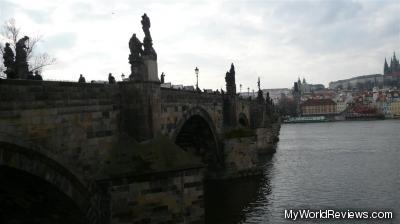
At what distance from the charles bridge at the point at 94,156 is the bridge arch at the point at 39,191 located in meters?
0.03

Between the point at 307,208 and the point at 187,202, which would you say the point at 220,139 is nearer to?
the point at 307,208

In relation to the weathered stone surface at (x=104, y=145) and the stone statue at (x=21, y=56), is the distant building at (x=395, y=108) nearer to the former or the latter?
the weathered stone surface at (x=104, y=145)

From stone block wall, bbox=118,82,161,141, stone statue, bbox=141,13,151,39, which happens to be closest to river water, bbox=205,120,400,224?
stone block wall, bbox=118,82,161,141

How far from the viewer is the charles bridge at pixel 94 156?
12.6 meters

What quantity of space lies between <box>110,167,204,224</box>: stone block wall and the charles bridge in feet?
0.11

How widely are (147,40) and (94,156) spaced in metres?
5.64

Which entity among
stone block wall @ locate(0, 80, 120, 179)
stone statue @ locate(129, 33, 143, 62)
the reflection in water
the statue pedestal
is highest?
stone statue @ locate(129, 33, 143, 62)

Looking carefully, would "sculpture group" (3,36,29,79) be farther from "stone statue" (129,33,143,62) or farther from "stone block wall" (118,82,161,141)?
"stone statue" (129,33,143,62)

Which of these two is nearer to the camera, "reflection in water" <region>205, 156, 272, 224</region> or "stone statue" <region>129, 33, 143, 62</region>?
"stone statue" <region>129, 33, 143, 62</region>

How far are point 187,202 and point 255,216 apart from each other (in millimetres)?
6887

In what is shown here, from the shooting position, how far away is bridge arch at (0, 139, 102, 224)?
490 inches

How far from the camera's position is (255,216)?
23.4 meters

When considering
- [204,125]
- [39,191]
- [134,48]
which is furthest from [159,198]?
[204,125]

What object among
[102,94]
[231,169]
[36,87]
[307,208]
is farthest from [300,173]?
[36,87]
